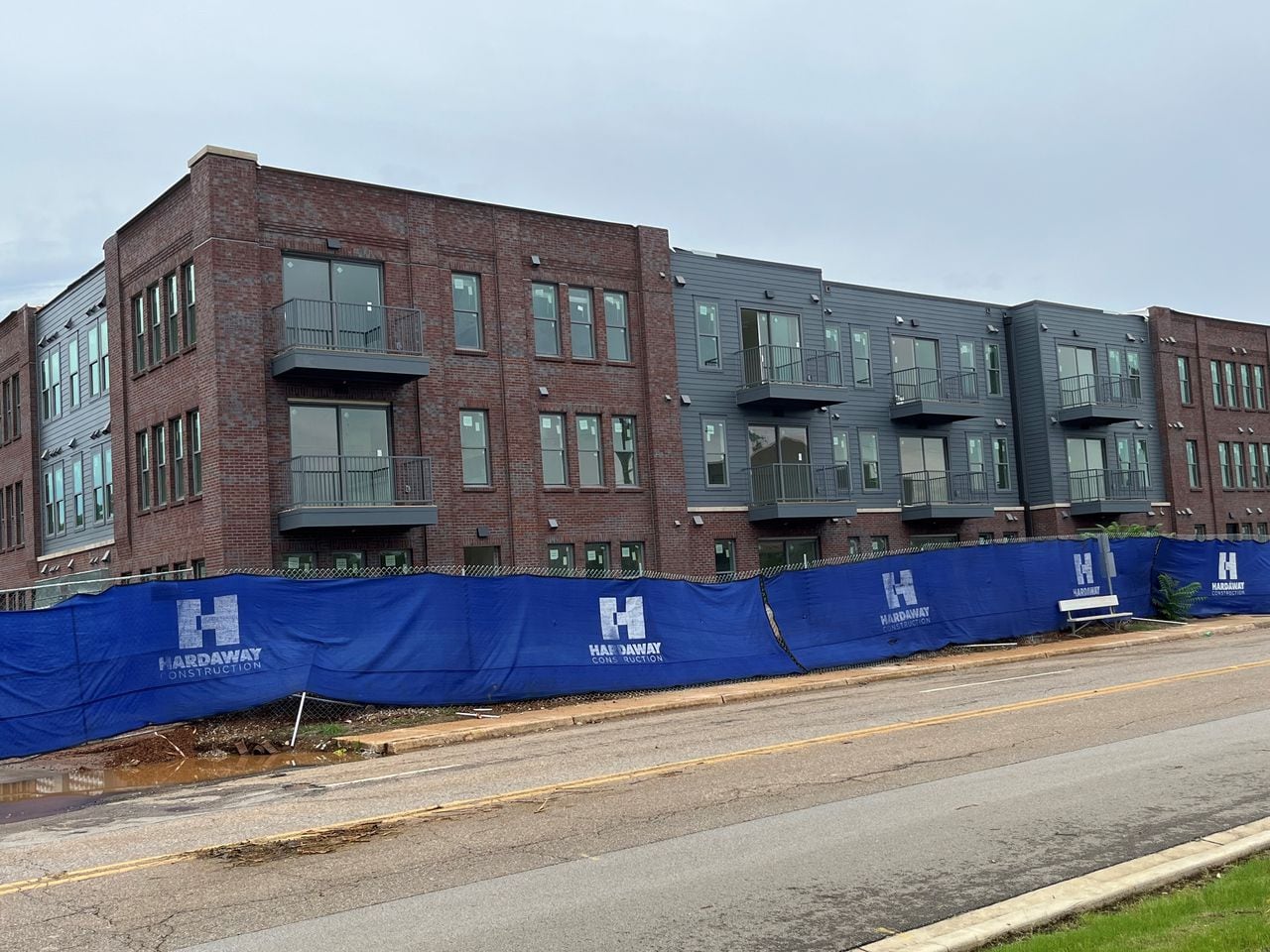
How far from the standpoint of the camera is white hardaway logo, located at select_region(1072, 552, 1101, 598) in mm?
29438

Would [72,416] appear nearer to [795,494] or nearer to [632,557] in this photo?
[632,557]

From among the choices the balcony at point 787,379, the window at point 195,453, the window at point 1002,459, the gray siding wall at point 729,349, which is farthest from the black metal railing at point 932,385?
the window at point 195,453

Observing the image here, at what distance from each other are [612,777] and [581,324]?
21.3m

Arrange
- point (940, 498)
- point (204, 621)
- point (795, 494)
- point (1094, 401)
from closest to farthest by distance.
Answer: point (204, 621), point (795, 494), point (940, 498), point (1094, 401)

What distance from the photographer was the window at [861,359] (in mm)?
39188

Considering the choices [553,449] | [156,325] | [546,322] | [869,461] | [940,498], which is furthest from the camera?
[940,498]

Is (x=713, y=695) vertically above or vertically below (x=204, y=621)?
below

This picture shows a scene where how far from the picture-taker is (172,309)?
1107 inches

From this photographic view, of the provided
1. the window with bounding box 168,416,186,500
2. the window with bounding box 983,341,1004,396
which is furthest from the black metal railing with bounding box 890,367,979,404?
the window with bounding box 168,416,186,500

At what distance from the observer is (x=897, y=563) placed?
83.2 ft

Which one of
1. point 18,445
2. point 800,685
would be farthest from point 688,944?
point 18,445

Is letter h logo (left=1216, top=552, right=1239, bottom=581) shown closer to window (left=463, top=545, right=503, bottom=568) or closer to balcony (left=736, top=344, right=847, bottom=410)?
balcony (left=736, top=344, right=847, bottom=410)

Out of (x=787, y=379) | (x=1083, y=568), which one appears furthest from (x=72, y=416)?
(x=1083, y=568)

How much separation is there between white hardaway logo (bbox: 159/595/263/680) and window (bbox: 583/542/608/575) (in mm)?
14448
